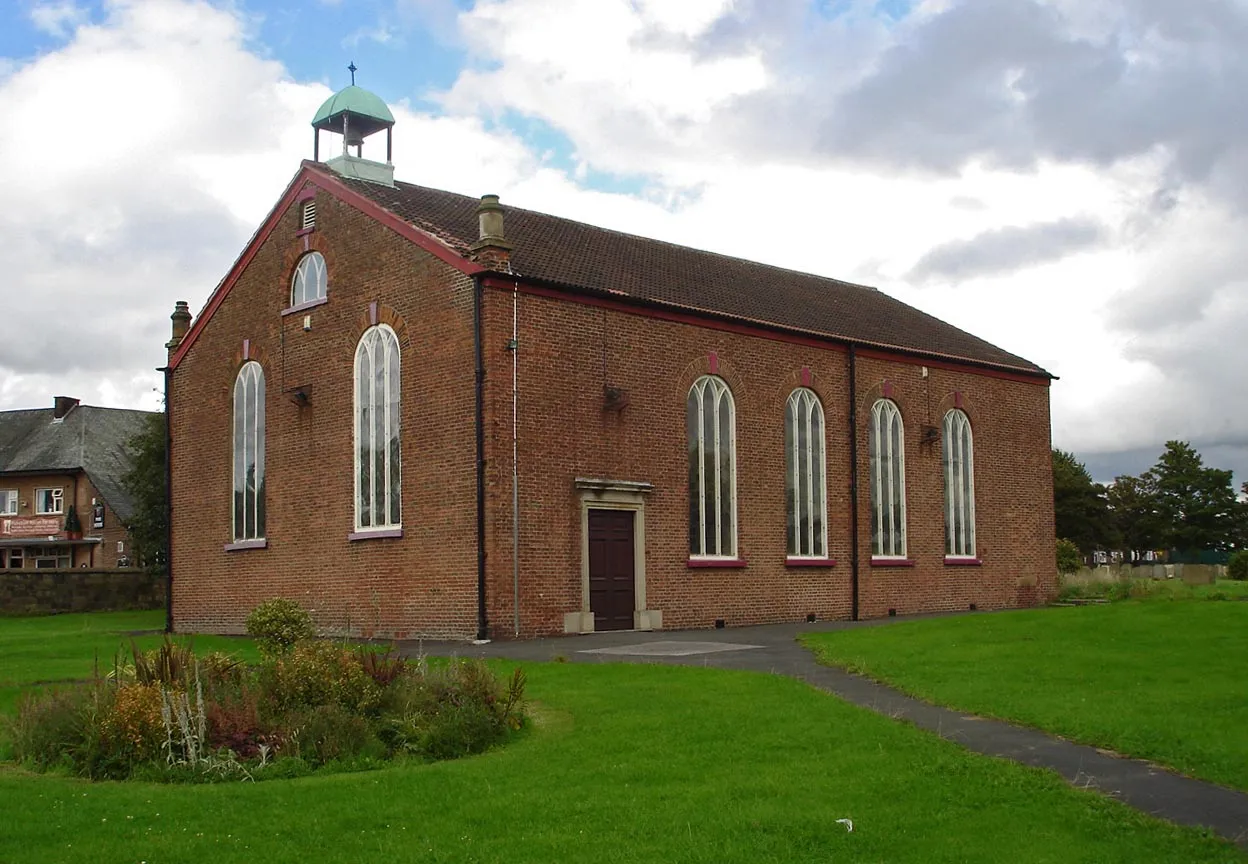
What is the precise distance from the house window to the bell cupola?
41.2 m

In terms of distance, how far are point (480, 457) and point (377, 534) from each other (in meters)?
3.45

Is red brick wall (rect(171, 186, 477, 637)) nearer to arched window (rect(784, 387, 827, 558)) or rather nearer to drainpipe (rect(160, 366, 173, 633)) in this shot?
drainpipe (rect(160, 366, 173, 633))

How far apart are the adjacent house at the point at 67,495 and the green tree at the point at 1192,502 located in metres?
68.0

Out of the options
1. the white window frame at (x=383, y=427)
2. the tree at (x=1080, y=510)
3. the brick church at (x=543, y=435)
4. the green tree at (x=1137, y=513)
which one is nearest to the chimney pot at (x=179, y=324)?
the brick church at (x=543, y=435)

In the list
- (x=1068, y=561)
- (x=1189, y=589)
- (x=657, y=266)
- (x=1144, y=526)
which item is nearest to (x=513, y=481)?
(x=657, y=266)

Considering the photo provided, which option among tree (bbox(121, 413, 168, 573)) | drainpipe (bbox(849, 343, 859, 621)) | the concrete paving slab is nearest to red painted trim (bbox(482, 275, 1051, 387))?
drainpipe (bbox(849, 343, 859, 621))

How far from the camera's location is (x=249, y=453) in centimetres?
2856

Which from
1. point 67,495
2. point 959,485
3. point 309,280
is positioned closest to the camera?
point 309,280

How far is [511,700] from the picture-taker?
11.1 meters

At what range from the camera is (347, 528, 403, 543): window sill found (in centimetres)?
2416

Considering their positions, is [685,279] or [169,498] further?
[169,498]

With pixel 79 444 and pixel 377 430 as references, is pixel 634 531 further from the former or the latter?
pixel 79 444

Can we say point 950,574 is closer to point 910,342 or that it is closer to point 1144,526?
point 910,342

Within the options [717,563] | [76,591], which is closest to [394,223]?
[717,563]
